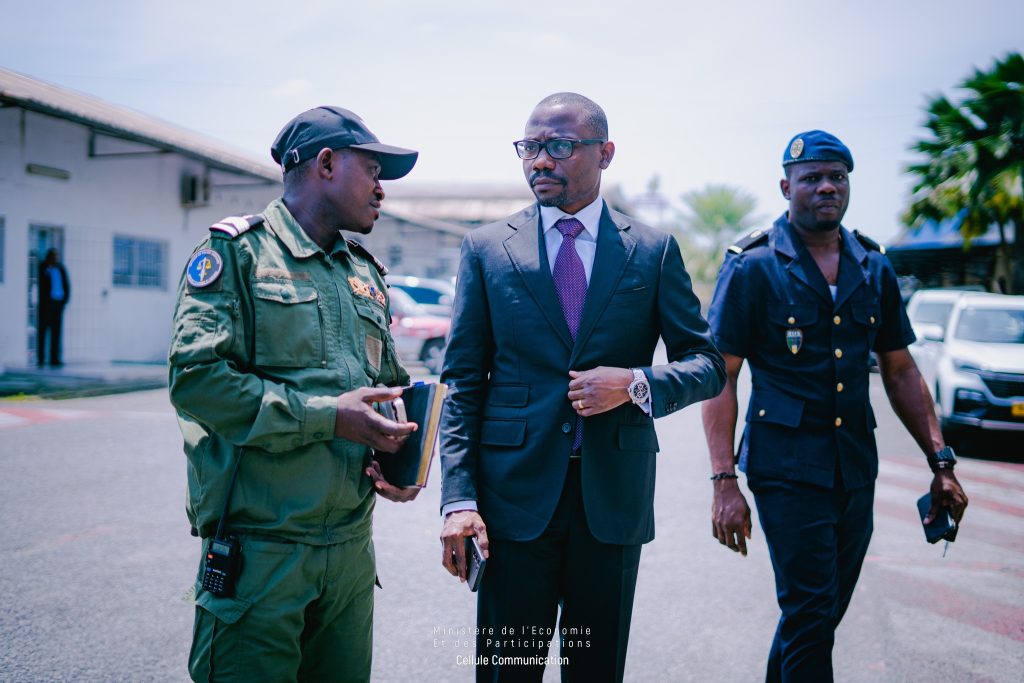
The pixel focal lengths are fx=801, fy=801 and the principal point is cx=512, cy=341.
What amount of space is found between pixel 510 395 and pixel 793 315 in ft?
4.07

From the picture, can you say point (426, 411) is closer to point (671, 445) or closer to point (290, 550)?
point (290, 550)

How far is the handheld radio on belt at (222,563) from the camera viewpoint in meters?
2.02

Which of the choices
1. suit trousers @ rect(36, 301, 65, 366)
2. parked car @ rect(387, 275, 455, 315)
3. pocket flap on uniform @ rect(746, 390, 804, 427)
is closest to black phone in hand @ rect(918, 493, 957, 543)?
pocket flap on uniform @ rect(746, 390, 804, 427)

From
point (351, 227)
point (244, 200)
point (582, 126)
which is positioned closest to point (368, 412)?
point (351, 227)

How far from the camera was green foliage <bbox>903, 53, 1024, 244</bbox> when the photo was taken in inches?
609

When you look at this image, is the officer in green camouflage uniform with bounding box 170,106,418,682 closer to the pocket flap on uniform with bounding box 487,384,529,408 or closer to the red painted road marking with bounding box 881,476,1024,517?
the pocket flap on uniform with bounding box 487,384,529,408

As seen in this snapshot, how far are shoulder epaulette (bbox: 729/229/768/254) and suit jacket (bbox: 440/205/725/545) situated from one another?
2.50 feet

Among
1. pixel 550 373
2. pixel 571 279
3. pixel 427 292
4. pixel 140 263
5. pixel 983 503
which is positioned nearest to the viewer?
pixel 550 373

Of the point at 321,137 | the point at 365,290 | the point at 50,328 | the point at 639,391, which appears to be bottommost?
the point at 50,328

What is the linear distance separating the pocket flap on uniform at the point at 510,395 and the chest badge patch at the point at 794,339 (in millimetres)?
1160

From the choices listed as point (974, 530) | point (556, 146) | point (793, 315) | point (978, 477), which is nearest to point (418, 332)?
point (978, 477)

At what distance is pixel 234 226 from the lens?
2123 millimetres

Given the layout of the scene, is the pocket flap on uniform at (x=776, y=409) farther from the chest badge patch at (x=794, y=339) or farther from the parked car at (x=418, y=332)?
the parked car at (x=418, y=332)

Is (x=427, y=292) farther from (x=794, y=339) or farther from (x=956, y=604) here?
(x=794, y=339)
